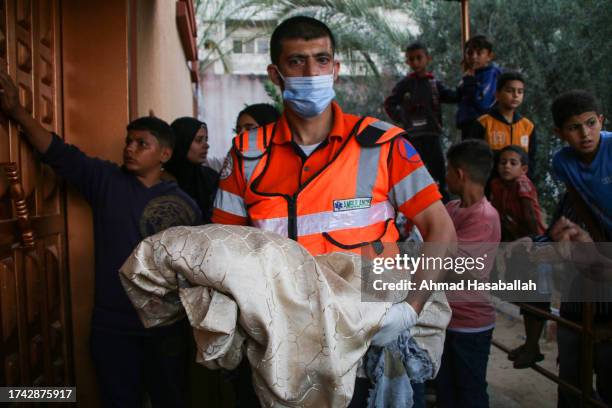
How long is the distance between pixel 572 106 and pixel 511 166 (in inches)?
60.8

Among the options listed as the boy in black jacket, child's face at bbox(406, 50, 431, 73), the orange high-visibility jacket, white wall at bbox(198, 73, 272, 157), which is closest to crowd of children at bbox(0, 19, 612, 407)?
the orange high-visibility jacket

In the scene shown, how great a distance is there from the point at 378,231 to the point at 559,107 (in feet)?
4.97

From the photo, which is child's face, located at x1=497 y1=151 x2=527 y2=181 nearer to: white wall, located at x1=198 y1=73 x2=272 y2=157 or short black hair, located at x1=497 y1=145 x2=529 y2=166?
short black hair, located at x1=497 y1=145 x2=529 y2=166

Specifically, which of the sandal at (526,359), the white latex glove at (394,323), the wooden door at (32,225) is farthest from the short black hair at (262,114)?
the white latex glove at (394,323)

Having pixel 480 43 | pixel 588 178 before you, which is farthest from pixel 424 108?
pixel 588 178

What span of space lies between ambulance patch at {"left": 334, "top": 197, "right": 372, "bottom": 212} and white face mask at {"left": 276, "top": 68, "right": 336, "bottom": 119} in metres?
0.38

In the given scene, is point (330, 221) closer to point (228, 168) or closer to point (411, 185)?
point (411, 185)

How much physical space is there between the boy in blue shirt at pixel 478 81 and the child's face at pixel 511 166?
0.83 metres

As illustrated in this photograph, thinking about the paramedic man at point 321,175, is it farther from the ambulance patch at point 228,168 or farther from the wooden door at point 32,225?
the wooden door at point 32,225

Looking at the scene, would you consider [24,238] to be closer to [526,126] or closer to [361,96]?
[526,126]

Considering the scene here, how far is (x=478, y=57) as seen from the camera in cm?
501

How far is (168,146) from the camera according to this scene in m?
2.92

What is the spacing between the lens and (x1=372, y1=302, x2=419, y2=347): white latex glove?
1576 millimetres

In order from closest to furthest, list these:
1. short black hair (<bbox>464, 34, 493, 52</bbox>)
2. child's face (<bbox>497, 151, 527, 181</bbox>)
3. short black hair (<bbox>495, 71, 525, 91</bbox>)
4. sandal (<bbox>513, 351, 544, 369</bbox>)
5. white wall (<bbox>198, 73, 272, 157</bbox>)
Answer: sandal (<bbox>513, 351, 544, 369</bbox>), child's face (<bbox>497, 151, 527, 181</bbox>), short black hair (<bbox>495, 71, 525, 91</bbox>), short black hair (<bbox>464, 34, 493, 52</bbox>), white wall (<bbox>198, 73, 272, 157</bbox>)
